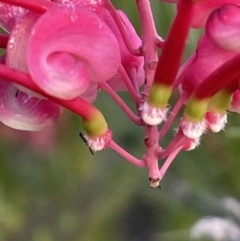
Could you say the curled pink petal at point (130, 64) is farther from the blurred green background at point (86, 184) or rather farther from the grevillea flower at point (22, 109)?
the blurred green background at point (86, 184)

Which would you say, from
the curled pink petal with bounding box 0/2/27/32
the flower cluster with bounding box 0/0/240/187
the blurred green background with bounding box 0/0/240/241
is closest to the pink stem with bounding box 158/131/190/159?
the flower cluster with bounding box 0/0/240/187

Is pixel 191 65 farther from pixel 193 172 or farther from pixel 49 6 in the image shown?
pixel 193 172

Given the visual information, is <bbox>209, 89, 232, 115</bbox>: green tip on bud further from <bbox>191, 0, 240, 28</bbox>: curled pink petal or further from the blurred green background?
the blurred green background

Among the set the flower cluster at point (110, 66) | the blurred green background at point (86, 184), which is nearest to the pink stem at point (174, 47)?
the flower cluster at point (110, 66)

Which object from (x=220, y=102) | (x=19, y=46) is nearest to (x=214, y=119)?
(x=220, y=102)

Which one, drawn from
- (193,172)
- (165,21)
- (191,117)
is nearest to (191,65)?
(191,117)
